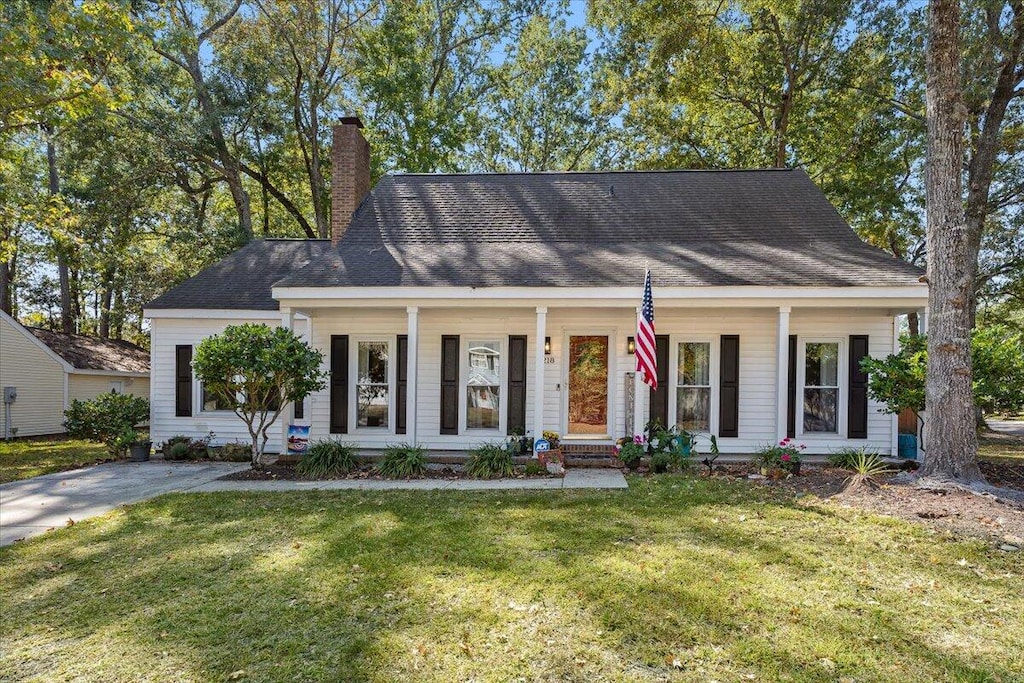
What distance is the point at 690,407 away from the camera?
967 cm

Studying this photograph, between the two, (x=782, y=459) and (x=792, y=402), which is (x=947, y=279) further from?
(x=792, y=402)

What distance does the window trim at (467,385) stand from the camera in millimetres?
9859

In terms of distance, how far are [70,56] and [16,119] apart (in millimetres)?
2323

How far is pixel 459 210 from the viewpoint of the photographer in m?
11.9

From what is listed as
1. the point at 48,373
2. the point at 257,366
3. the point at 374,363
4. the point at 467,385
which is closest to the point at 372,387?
the point at 374,363

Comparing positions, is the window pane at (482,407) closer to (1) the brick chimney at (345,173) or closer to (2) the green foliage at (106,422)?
(1) the brick chimney at (345,173)

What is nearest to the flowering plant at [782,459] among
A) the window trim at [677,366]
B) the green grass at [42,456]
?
the window trim at [677,366]

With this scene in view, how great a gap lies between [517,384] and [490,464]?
7.18 ft

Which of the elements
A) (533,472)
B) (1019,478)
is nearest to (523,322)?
(533,472)

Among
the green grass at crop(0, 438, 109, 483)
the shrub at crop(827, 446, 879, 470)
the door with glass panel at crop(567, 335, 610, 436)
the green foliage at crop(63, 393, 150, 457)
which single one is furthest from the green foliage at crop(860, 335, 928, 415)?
the green grass at crop(0, 438, 109, 483)

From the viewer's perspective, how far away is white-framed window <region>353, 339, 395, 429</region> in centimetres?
1005

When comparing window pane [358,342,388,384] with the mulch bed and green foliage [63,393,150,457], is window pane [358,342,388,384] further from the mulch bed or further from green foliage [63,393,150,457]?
green foliage [63,393,150,457]

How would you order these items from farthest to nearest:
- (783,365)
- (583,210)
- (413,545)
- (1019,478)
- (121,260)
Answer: (121,260) < (583,210) < (783,365) < (1019,478) < (413,545)

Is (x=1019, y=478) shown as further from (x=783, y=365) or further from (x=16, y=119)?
(x=16, y=119)
